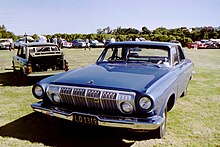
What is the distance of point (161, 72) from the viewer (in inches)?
166

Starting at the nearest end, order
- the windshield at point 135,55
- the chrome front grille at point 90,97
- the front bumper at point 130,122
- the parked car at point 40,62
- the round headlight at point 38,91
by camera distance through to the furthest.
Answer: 1. the front bumper at point 130,122
2. the chrome front grille at point 90,97
3. the round headlight at point 38,91
4. the windshield at point 135,55
5. the parked car at point 40,62

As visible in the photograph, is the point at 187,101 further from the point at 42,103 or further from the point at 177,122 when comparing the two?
the point at 42,103

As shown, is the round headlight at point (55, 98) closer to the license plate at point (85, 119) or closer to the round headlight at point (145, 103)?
the license plate at point (85, 119)

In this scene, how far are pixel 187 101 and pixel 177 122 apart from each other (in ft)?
5.42

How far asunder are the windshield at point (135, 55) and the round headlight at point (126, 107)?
1.79m

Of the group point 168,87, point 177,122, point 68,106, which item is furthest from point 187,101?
point 68,106

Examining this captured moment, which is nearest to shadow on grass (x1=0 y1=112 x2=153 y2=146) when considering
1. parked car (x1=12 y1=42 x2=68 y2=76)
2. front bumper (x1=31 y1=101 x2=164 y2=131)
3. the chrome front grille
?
front bumper (x1=31 y1=101 x2=164 y2=131)

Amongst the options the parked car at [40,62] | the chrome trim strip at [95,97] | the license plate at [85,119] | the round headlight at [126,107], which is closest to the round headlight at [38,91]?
the chrome trim strip at [95,97]

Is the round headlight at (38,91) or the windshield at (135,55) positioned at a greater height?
the windshield at (135,55)

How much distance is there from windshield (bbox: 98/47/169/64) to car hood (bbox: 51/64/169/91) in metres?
0.45

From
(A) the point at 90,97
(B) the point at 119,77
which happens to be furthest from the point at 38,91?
(B) the point at 119,77

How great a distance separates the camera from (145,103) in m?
3.29

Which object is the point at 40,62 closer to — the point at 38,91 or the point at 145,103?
the point at 38,91

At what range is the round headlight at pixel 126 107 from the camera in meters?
3.34
